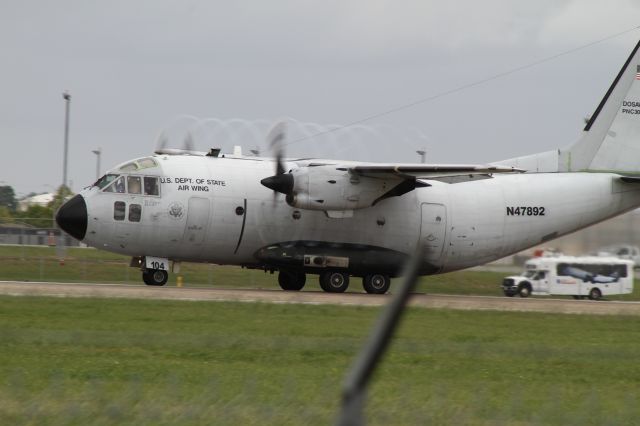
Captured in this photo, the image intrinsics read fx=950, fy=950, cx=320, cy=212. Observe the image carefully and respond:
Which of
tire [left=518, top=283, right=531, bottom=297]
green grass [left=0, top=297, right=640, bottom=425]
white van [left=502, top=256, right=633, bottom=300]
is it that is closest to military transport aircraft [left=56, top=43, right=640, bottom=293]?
green grass [left=0, top=297, right=640, bottom=425]

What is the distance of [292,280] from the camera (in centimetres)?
3375

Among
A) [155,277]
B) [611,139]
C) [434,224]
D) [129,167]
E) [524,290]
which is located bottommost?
[524,290]

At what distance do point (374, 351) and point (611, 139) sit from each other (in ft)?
108

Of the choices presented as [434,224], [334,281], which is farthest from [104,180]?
[434,224]

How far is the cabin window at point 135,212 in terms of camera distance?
29.7 m

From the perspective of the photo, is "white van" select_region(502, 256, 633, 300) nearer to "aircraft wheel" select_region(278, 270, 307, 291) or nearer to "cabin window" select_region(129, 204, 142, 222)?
"aircraft wheel" select_region(278, 270, 307, 291)

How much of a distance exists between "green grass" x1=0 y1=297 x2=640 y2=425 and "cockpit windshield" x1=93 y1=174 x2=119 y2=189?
639 cm

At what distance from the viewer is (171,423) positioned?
9.48 metres

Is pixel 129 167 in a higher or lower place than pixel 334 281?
higher

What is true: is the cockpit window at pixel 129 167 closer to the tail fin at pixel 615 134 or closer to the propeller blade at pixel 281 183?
the propeller blade at pixel 281 183

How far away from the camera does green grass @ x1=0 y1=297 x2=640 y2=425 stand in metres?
10.5

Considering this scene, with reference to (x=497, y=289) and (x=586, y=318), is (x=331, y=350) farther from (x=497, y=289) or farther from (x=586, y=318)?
(x=497, y=289)

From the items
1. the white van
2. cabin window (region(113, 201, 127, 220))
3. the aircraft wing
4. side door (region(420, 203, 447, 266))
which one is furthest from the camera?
the white van

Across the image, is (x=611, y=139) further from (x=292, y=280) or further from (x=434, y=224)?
(x=292, y=280)
